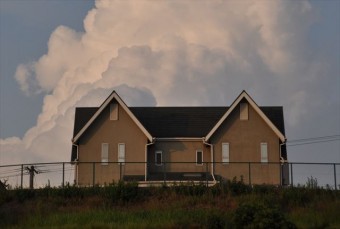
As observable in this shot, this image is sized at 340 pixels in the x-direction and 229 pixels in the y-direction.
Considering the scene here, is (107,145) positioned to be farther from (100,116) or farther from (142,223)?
(142,223)

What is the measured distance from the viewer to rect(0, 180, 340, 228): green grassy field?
38.8 metres

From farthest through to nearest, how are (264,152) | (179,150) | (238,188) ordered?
1. (179,150)
2. (264,152)
3. (238,188)

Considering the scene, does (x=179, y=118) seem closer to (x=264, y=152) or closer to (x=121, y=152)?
(x=121, y=152)

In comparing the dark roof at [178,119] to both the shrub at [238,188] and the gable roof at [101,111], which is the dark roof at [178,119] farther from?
the shrub at [238,188]

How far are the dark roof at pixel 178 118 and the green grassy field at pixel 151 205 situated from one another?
9410 millimetres

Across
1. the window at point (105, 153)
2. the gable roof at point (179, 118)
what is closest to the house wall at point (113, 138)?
the window at point (105, 153)

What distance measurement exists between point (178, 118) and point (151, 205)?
13963 mm

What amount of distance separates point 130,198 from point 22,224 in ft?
23.6

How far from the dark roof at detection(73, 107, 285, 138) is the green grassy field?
30.9 ft

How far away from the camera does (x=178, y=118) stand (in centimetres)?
5594

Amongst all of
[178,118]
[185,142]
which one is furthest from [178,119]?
[185,142]

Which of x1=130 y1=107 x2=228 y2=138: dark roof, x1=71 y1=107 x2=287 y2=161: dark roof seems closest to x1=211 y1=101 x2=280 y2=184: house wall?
x1=71 y1=107 x2=287 y2=161: dark roof

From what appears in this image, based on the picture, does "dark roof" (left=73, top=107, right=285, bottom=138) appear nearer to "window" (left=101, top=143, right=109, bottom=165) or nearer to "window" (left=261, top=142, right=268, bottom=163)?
"window" (left=261, top=142, right=268, bottom=163)

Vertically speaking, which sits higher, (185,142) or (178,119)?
(178,119)
